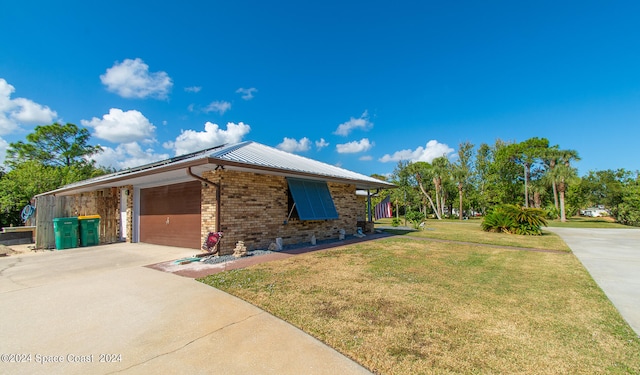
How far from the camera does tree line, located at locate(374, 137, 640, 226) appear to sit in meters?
30.1

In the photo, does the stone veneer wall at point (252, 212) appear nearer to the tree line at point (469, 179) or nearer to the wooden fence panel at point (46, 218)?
the wooden fence panel at point (46, 218)

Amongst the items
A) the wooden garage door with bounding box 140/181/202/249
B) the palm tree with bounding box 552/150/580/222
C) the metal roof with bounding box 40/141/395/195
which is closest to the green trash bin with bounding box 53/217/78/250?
the metal roof with bounding box 40/141/395/195

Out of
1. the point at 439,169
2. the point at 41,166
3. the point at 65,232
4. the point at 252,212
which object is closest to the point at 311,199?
the point at 252,212

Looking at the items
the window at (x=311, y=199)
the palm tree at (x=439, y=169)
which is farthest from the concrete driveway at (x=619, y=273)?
the palm tree at (x=439, y=169)

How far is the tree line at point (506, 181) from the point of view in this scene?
98.7ft

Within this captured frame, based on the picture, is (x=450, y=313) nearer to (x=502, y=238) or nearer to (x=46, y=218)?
(x=502, y=238)

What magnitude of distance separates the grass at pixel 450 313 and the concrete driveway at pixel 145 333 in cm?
33

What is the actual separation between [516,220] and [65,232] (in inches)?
807

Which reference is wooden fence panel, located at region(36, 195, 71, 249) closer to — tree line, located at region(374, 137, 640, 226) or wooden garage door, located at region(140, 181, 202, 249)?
wooden garage door, located at region(140, 181, 202, 249)

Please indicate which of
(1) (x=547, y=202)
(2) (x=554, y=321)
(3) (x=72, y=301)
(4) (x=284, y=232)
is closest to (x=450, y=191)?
(1) (x=547, y=202)

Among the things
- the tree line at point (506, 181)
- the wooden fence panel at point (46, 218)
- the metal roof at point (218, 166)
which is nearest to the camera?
the metal roof at point (218, 166)

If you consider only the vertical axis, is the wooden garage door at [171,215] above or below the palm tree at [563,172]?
below

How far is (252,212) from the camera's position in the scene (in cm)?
833

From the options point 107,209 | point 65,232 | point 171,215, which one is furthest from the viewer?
point 107,209
